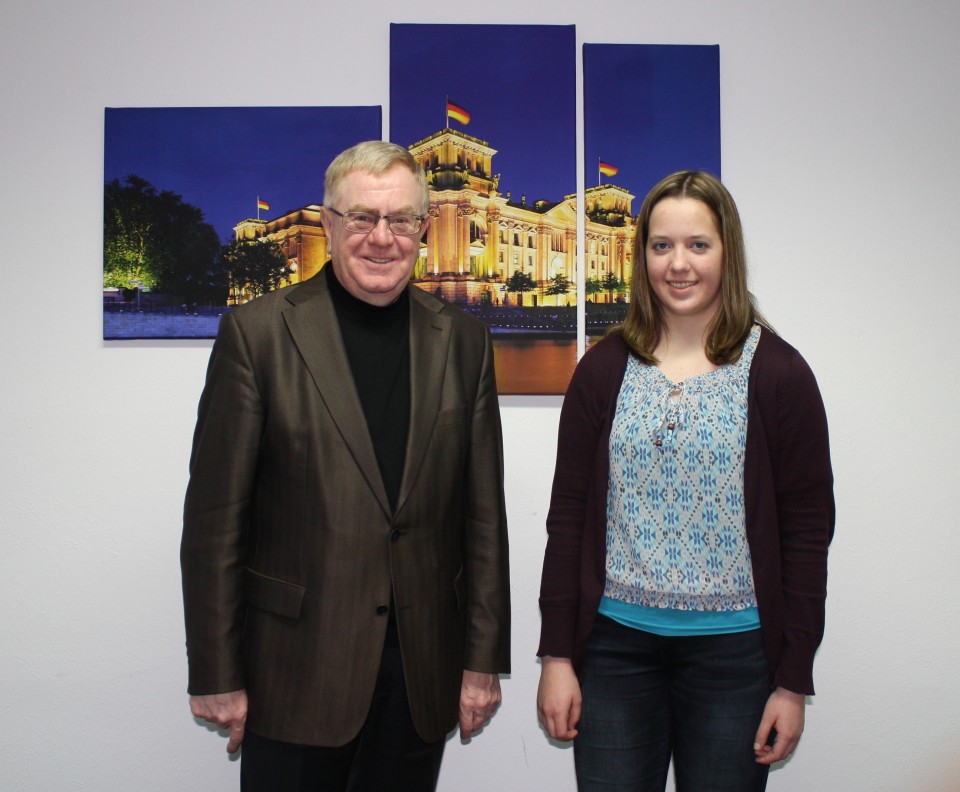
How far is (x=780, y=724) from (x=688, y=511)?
404 millimetres

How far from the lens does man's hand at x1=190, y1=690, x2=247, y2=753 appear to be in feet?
4.50

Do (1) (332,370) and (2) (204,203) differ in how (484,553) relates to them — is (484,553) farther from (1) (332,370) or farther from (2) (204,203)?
(2) (204,203)

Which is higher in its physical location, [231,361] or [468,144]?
[468,144]

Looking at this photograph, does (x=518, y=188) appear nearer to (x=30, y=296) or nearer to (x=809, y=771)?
(x=30, y=296)

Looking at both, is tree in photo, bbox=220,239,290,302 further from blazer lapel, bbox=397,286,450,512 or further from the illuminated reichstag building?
blazer lapel, bbox=397,286,450,512

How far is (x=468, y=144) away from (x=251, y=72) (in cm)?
63

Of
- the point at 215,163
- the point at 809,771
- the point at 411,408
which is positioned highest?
the point at 215,163

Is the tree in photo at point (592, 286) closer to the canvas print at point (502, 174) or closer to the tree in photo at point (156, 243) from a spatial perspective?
the canvas print at point (502, 174)

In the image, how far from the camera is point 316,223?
2.12 meters

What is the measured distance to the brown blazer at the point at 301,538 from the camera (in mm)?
1353

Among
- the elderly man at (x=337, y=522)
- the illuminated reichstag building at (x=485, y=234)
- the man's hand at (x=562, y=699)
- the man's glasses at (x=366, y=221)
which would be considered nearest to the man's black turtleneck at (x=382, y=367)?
the elderly man at (x=337, y=522)

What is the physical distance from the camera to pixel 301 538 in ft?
4.46

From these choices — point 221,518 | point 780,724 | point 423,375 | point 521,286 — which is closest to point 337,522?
point 221,518

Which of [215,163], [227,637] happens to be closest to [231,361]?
[227,637]
